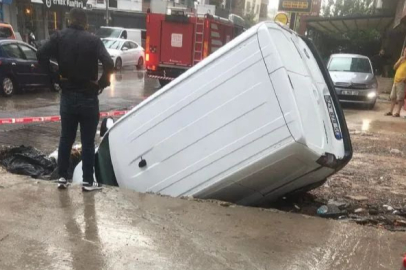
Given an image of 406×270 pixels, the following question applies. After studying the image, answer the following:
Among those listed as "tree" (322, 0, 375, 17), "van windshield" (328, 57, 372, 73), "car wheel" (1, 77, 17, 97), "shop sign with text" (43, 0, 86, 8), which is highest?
"tree" (322, 0, 375, 17)

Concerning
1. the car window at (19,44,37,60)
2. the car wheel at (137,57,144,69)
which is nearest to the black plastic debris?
the car window at (19,44,37,60)

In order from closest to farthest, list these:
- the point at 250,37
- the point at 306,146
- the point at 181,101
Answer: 1. the point at 306,146
2. the point at 250,37
3. the point at 181,101

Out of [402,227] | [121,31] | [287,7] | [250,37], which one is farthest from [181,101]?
[121,31]

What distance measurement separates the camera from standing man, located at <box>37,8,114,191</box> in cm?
395

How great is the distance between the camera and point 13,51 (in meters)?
12.1

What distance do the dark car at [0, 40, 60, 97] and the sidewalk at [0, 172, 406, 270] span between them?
28.6 feet

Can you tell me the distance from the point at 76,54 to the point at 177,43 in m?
12.0

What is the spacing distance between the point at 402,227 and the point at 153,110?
100 inches

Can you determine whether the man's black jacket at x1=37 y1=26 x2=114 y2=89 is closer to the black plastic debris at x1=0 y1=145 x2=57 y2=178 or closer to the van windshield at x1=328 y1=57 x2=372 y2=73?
the black plastic debris at x1=0 y1=145 x2=57 y2=178

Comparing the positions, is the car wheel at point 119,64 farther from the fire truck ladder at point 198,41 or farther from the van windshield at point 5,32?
the fire truck ladder at point 198,41

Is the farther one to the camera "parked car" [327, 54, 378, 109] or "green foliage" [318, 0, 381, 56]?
"green foliage" [318, 0, 381, 56]

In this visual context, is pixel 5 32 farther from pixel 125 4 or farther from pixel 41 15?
pixel 125 4

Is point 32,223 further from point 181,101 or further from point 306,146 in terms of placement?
point 306,146

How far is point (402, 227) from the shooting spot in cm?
388
